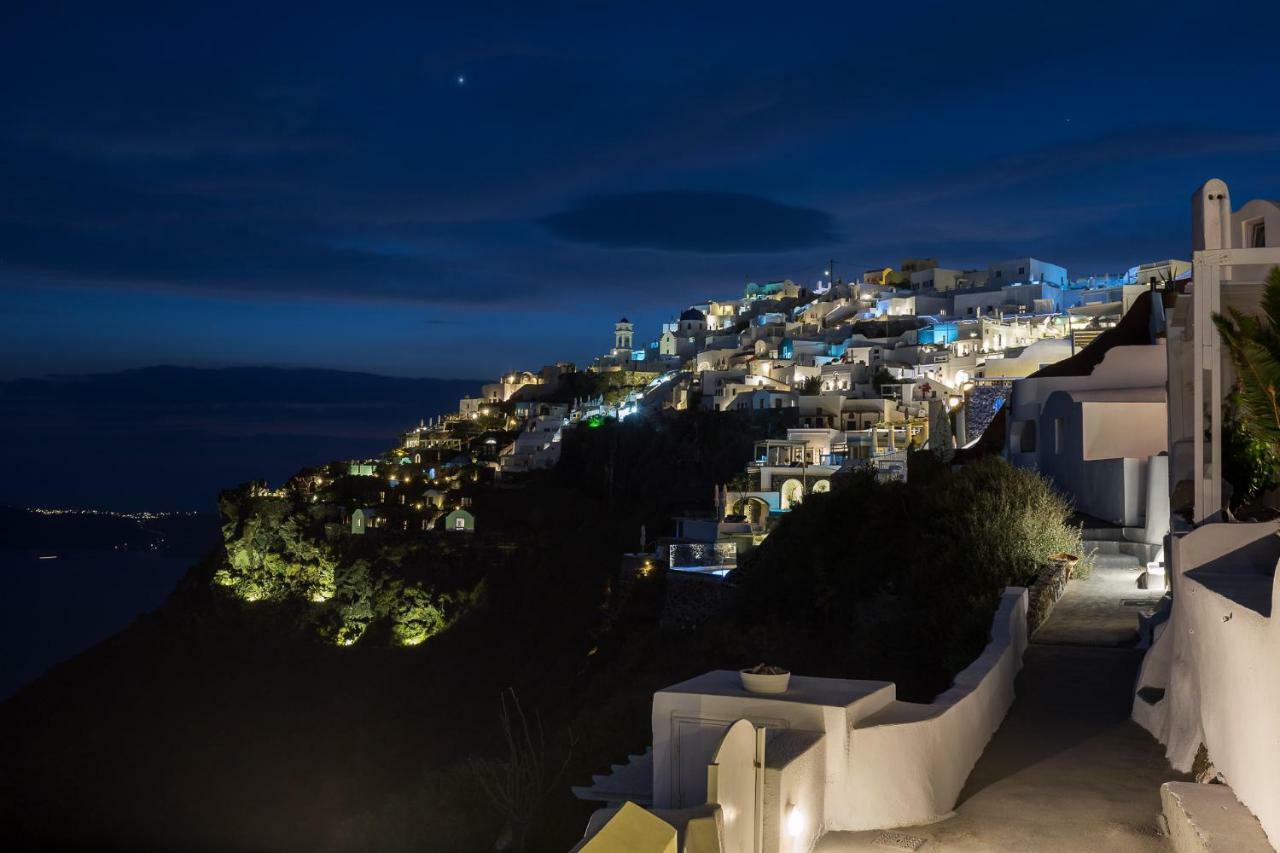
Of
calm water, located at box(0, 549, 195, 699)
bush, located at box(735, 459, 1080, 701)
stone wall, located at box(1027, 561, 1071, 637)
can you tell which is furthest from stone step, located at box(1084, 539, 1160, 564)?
calm water, located at box(0, 549, 195, 699)

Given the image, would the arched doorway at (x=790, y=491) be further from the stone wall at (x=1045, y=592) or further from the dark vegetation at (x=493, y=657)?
the stone wall at (x=1045, y=592)

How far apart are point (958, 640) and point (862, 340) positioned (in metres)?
48.5

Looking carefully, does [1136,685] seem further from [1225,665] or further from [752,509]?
[752,509]

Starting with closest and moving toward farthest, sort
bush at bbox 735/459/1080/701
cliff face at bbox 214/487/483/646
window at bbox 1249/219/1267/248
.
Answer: window at bbox 1249/219/1267/248
bush at bbox 735/459/1080/701
cliff face at bbox 214/487/483/646

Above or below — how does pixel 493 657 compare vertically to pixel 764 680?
below

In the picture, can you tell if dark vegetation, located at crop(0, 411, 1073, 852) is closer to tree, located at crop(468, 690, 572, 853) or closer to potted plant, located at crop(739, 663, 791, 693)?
tree, located at crop(468, 690, 572, 853)

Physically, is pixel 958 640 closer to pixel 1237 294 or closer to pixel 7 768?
pixel 1237 294

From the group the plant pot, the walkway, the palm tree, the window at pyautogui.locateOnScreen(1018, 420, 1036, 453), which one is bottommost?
the walkway

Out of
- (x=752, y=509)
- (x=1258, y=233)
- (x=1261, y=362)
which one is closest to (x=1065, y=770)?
(x=1261, y=362)

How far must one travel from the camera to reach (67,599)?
94.2 m

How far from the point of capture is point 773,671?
6.06m

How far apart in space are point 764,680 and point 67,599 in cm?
10326

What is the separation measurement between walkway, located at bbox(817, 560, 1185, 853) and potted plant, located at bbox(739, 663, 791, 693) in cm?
89

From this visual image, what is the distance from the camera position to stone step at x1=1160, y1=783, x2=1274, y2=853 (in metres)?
4.96
